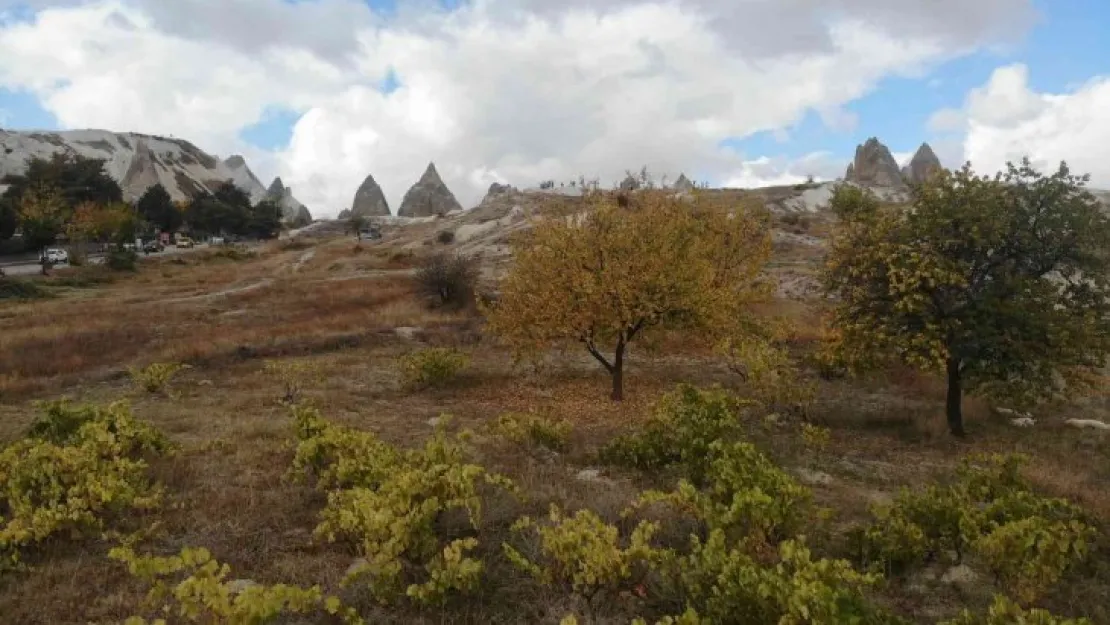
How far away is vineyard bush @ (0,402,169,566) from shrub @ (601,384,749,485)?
6858 mm

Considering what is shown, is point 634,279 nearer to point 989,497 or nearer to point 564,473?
point 564,473

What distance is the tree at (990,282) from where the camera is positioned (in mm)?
14305

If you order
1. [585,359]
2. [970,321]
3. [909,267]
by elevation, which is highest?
[909,267]

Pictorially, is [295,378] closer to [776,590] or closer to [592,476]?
[592,476]

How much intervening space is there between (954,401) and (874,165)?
14072cm

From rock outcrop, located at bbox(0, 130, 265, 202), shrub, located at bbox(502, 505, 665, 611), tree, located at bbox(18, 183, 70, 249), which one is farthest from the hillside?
shrub, located at bbox(502, 505, 665, 611)

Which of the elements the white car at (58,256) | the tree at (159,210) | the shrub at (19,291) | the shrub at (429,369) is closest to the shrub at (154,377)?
the shrub at (429,369)

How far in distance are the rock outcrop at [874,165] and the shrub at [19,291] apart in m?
133

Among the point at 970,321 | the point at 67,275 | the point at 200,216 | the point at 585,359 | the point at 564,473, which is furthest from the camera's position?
the point at 200,216

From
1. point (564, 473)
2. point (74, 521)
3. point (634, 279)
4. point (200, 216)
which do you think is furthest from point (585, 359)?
point (200, 216)

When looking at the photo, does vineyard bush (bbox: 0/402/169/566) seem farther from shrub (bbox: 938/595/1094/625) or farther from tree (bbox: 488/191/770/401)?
tree (bbox: 488/191/770/401)

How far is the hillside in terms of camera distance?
138m

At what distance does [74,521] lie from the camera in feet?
24.6

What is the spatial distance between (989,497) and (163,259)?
2810 inches
